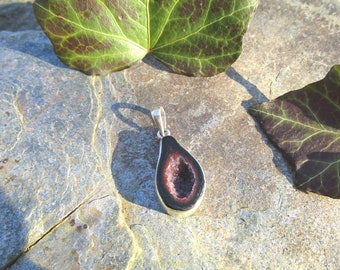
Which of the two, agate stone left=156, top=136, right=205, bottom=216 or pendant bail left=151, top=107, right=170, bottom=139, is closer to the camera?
agate stone left=156, top=136, right=205, bottom=216

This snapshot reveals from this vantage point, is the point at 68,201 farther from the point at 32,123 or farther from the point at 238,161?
the point at 238,161

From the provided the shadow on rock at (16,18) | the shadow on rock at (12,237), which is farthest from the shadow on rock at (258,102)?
the shadow on rock at (16,18)

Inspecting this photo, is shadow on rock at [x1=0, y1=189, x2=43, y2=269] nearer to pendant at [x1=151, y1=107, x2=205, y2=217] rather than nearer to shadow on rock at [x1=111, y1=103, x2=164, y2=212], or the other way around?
shadow on rock at [x1=111, y1=103, x2=164, y2=212]

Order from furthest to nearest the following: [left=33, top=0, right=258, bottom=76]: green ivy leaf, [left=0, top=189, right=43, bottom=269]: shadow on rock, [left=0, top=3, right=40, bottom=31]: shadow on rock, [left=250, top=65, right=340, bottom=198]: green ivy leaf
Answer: [left=0, top=3, right=40, bottom=31]: shadow on rock → [left=33, top=0, right=258, bottom=76]: green ivy leaf → [left=250, top=65, right=340, bottom=198]: green ivy leaf → [left=0, top=189, right=43, bottom=269]: shadow on rock

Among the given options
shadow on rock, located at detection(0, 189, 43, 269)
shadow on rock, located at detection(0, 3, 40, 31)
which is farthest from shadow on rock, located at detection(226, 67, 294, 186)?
shadow on rock, located at detection(0, 3, 40, 31)

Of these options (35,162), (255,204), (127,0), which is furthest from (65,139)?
(255,204)
